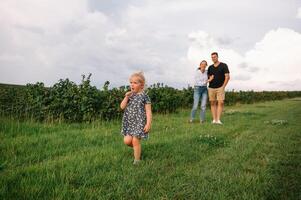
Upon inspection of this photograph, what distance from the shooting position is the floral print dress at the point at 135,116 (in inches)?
242

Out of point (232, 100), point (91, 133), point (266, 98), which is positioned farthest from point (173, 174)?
point (266, 98)

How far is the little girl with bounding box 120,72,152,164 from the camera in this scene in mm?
6109

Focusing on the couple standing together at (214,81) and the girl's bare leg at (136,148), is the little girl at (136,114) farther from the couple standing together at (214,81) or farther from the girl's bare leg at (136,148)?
the couple standing together at (214,81)

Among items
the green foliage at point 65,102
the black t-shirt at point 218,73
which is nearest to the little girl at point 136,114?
the green foliage at point 65,102

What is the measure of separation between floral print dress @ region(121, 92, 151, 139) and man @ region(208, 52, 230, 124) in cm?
783

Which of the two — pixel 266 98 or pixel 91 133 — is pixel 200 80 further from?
pixel 266 98

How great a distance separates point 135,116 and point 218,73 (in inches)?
323

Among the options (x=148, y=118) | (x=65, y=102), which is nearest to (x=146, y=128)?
(x=148, y=118)

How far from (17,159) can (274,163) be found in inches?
183

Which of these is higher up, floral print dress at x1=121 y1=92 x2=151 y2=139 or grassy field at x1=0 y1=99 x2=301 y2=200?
floral print dress at x1=121 y1=92 x2=151 y2=139

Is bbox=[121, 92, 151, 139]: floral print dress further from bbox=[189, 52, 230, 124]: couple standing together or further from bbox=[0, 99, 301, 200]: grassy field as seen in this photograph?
bbox=[189, 52, 230, 124]: couple standing together

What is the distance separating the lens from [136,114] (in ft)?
20.4

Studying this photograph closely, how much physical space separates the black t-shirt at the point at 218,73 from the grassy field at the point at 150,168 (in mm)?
5027

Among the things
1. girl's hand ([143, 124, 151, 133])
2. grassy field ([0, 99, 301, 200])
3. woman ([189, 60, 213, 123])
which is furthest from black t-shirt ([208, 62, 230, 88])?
girl's hand ([143, 124, 151, 133])
